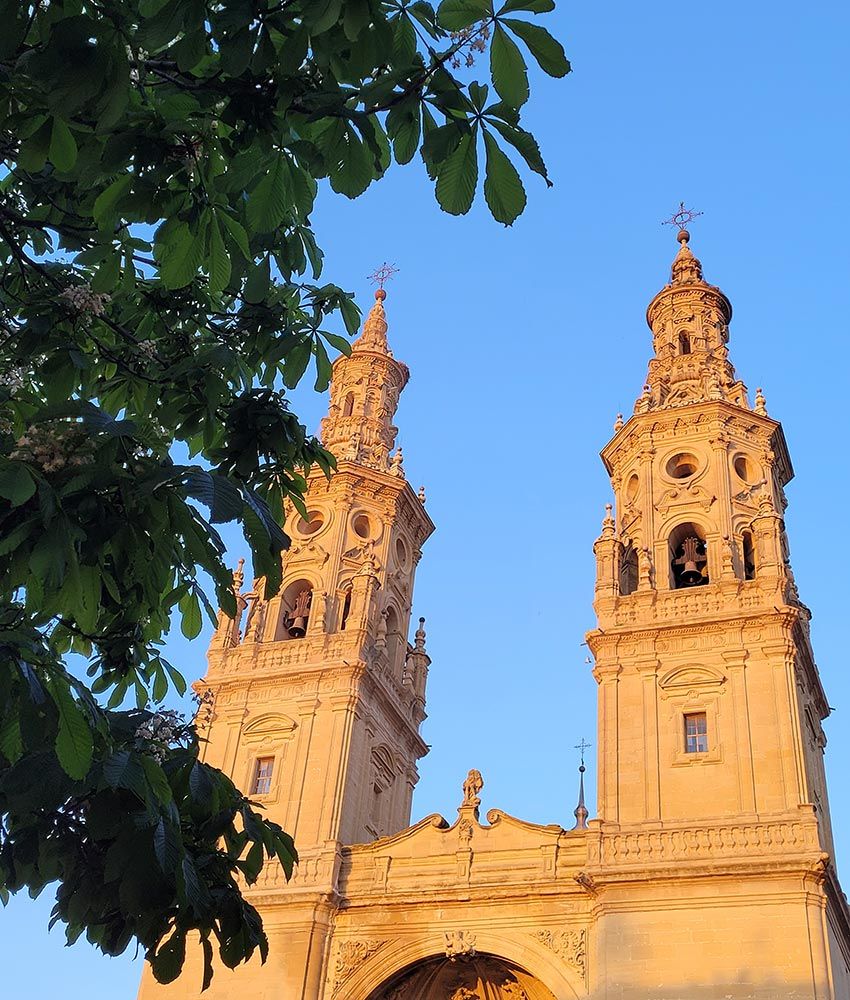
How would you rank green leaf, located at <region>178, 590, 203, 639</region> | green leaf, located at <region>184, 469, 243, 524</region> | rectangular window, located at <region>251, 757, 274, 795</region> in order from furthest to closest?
1. rectangular window, located at <region>251, 757, 274, 795</region>
2. green leaf, located at <region>178, 590, 203, 639</region>
3. green leaf, located at <region>184, 469, 243, 524</region>

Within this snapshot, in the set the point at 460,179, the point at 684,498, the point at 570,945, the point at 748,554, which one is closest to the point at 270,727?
the point at 570,945

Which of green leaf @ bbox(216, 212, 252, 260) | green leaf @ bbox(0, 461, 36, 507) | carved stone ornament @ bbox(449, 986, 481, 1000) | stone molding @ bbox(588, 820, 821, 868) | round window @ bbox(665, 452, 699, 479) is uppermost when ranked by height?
round window @ bbox(665, 452, 699, 479)

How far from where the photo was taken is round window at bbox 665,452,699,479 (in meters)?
29.6

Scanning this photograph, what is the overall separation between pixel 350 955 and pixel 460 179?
75.7 feet

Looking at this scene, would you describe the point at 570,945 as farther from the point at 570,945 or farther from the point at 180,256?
the point at 180,256

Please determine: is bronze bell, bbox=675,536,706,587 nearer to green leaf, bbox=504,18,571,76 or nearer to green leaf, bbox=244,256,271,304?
green leaf, bbox=244,256,271,304

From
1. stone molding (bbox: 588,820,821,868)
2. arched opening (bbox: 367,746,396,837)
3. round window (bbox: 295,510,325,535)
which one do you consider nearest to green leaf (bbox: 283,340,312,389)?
stone molding (bbox: 588,820,821,868)

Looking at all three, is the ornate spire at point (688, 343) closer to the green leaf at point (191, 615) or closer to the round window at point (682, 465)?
→ the round window at point (682, 465)

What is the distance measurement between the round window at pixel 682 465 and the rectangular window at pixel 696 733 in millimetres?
6920

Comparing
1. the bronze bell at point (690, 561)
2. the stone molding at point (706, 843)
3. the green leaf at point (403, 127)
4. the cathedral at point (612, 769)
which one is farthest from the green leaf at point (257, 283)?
the bronze bell at point (690, 561)

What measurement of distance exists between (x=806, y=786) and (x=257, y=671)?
1303cm

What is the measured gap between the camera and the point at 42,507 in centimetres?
403

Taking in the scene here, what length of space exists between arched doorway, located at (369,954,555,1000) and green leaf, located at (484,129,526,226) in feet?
75.5

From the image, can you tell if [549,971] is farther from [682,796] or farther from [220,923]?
[220,923]
